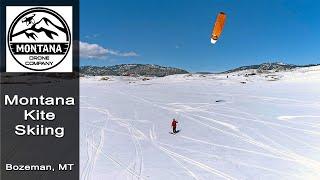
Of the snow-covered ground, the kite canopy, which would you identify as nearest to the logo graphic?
the snow-covered ground

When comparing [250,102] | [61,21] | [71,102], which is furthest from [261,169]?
[71,102]

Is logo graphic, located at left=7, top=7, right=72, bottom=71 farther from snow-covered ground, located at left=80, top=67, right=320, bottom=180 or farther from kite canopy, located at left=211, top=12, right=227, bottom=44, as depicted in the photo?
kite canopy, located at left=211, top=12, right=227, bottom=44

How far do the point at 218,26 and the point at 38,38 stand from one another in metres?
7.40

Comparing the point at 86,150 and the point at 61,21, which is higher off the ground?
the point at 61,21

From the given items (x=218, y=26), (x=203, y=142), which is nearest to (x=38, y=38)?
(x=218, y=26)

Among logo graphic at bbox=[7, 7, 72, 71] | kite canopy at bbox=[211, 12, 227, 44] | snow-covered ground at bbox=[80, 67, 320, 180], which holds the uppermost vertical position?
kite canopy at bbox=[211, 12, 227, 44]

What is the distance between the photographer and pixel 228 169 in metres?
15.7

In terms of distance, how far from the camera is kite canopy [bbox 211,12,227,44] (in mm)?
17234

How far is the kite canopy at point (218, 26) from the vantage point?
679 inches

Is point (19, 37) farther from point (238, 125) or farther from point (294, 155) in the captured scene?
point (238, 125)

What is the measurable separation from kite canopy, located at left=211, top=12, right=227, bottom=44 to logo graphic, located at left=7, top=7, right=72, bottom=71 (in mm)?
6281

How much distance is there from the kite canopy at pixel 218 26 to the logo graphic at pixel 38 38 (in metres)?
6.28

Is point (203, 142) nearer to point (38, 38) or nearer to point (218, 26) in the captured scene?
point (218, 26)

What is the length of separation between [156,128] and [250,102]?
48.2 feet
